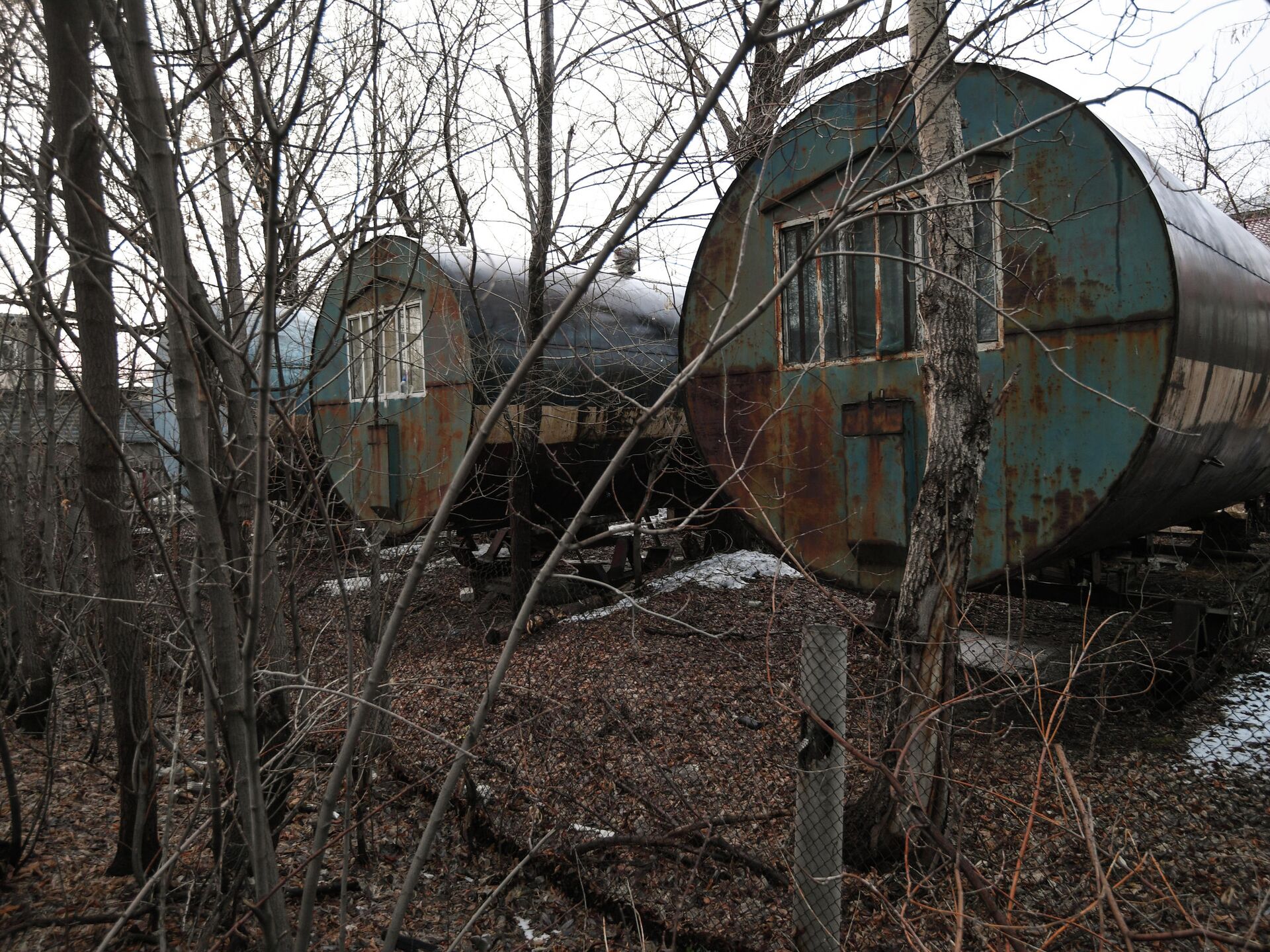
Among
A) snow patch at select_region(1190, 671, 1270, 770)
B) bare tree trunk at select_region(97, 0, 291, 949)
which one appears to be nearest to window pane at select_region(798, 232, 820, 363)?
snow patch at select_region(1190, 671, 1270, 770)

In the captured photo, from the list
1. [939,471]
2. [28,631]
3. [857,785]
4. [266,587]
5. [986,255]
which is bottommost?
[857,785]

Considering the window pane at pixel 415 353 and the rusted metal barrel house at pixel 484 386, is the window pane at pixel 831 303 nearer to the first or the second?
the rusted metal barrel house at pixel 484 386

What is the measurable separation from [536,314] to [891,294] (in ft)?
10.2

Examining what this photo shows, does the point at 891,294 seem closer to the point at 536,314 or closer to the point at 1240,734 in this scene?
the point at 536,314

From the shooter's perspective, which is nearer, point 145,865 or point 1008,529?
point 145,865

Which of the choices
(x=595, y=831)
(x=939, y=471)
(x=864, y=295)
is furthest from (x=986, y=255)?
(x=595, y=831)

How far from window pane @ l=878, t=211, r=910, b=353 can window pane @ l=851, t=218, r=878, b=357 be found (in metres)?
0.05

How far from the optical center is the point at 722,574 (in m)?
10.6

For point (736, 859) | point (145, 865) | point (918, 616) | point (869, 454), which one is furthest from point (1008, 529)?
point (145, 865)

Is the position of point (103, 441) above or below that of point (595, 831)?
above

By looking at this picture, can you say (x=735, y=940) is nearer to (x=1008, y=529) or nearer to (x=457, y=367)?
(x=1008, y=529)

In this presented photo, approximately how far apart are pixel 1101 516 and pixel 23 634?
7.69 metres

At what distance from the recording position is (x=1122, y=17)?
2.90 metres

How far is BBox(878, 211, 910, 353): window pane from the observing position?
20.9 ft
